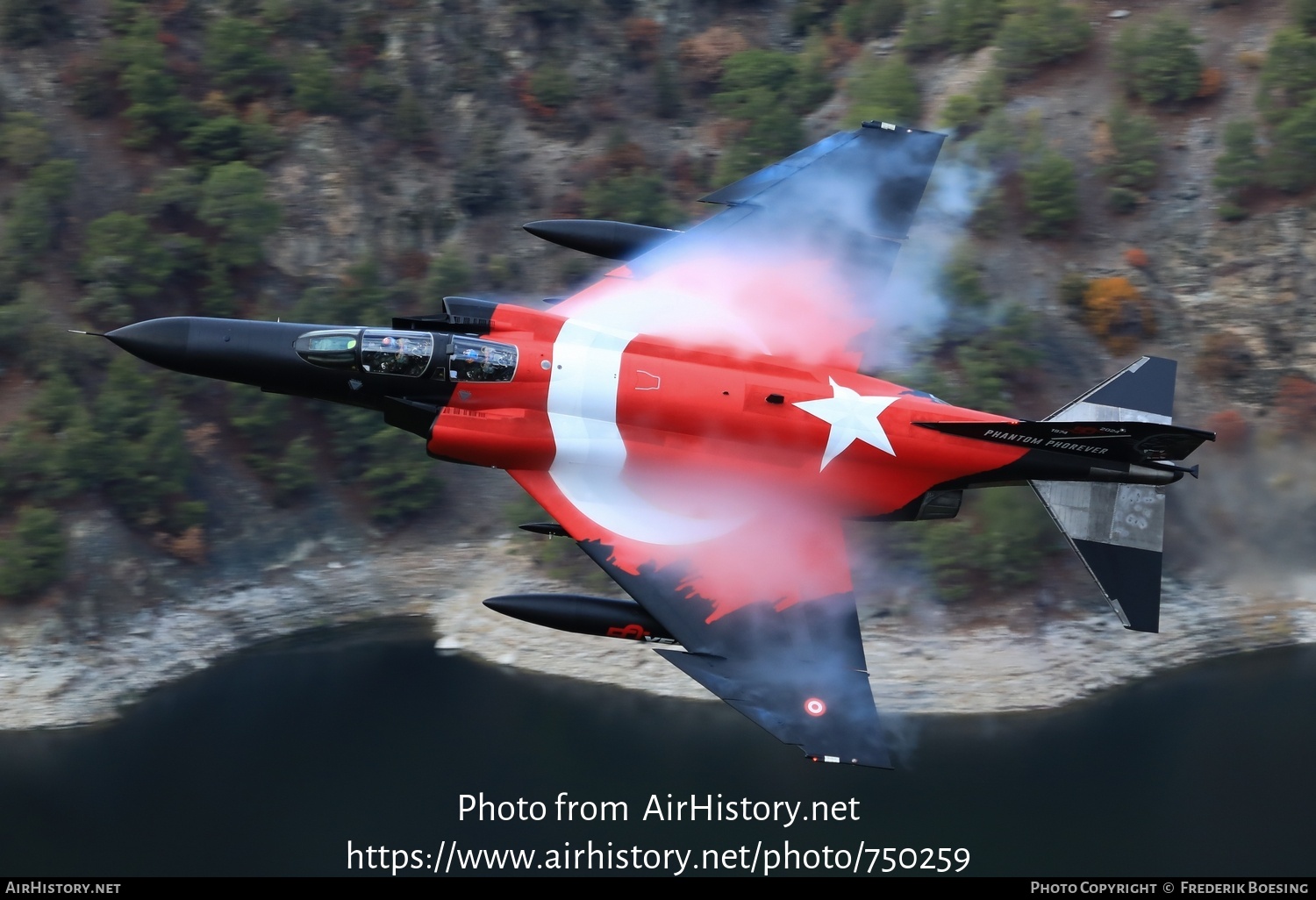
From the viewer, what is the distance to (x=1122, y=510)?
23375mm

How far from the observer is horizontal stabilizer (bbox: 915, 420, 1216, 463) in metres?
22.2

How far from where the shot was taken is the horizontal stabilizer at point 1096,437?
22202mm

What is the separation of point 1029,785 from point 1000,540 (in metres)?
6.15

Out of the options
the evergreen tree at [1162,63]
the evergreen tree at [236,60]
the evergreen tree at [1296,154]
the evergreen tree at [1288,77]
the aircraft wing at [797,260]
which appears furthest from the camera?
the evergreen tree at [1162,63]

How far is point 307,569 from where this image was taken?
99.2 ft

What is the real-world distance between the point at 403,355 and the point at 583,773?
10.5m

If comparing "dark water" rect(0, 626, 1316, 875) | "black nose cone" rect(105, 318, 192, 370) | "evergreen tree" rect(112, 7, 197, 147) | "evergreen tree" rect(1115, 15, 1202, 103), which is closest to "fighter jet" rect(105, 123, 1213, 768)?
"black nose cone" rect(105, 318, 192, 370)

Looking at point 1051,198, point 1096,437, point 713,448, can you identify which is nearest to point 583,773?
point 713,448

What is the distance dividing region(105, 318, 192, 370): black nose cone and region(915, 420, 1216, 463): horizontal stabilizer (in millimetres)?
13939

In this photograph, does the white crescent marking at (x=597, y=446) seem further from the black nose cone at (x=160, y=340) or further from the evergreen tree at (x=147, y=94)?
the evergreen tree at (x=147, y=94)

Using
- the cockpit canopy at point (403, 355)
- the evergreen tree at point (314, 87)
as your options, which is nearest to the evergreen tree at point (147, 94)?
the evergreen tree at point (314, 87)

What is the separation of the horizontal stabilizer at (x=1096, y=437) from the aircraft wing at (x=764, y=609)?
3.37 m

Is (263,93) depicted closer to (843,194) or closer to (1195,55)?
(843,194)

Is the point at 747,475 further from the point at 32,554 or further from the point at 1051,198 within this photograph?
the point at 32,554
